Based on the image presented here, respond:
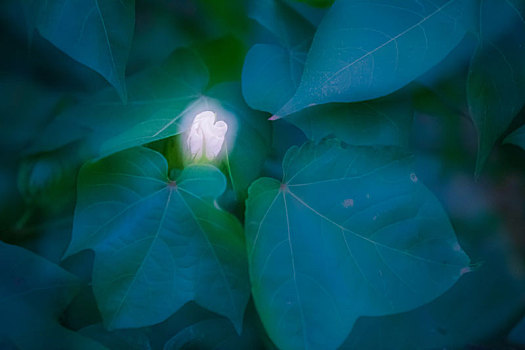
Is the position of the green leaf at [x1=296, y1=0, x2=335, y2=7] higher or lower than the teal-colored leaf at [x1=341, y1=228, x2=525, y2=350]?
higher

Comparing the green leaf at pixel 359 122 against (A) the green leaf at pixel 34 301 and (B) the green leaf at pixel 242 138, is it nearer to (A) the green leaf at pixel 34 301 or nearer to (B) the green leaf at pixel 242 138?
(B) the green leaf at pixel 242 138

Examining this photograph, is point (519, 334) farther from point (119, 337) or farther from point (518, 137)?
point (119, 337)

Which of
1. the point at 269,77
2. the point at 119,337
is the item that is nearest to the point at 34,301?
the point at 119,337

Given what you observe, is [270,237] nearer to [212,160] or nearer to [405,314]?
[212,160]

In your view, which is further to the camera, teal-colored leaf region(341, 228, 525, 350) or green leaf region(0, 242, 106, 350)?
teal-colored leaf region(341, 228, 525, 350)

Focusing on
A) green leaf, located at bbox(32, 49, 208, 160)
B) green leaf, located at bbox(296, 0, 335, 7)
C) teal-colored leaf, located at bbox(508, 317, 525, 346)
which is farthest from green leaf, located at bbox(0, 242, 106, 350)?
teal-colored leaf, located at bbox(508, 317, 525, 346)

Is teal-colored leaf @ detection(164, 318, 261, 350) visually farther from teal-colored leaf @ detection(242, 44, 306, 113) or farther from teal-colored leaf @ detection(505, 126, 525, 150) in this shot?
teal-colored leaf @ detection(505, 126, 525, 150)

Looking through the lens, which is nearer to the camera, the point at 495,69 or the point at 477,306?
the point at 495,69

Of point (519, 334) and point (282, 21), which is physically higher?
point (282, 21)
